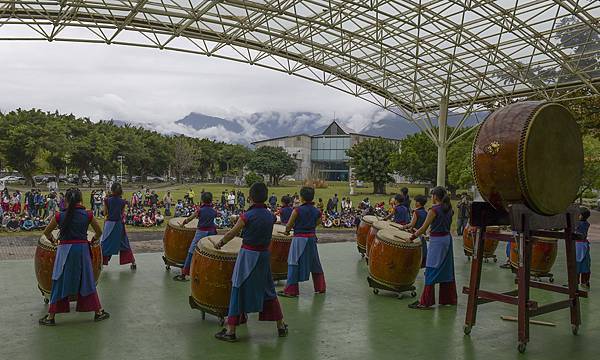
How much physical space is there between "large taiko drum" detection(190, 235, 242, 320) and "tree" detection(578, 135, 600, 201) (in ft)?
63.7

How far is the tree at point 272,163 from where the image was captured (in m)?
53.6

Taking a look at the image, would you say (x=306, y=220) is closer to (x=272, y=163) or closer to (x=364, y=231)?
(x=364, y=231)

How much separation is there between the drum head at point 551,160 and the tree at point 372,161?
3616 centimetres

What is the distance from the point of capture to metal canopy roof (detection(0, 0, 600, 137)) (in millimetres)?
13203

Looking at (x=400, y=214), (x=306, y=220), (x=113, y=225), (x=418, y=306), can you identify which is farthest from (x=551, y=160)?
(x=113, y=225)

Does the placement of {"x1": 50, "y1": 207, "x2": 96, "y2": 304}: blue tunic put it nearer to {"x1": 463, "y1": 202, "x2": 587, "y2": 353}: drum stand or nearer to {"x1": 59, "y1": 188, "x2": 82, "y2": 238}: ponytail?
{"x1": 59, "y1": 188, "x2": 82, "y2": 238}: ponytail

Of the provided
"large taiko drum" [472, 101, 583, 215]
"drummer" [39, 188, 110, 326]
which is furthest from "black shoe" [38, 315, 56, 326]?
"large taiko drum" [472, 101, 583, 215]

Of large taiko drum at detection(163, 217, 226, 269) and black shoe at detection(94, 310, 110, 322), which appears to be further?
large taiko drum at detection(163, 217, 226, 269)

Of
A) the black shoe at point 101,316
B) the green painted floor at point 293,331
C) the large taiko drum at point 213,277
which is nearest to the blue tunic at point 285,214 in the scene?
the green painted floor at point 293,331

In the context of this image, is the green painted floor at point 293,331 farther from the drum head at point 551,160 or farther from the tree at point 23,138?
the tree at point 23,138

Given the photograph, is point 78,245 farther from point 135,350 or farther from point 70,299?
point 135,350

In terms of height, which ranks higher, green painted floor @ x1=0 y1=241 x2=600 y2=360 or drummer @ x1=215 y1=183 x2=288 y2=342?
drummer @ x1=215 y1=183 x2=288 y2=342

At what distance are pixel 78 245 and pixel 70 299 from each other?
0.64 meters

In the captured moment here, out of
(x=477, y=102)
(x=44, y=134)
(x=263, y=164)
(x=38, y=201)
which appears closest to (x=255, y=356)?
(x=38, y=201)
